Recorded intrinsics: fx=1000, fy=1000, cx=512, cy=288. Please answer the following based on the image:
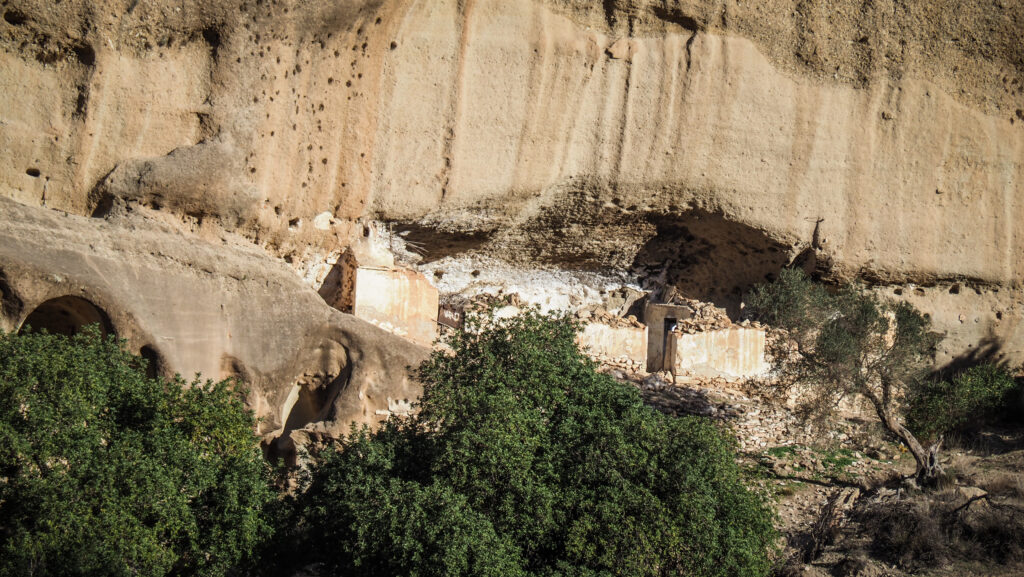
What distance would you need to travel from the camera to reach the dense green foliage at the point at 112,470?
888 cm

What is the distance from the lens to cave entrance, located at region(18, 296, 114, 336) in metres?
Result: 11.4

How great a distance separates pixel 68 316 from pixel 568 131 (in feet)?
29.2

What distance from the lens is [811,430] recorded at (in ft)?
52.2

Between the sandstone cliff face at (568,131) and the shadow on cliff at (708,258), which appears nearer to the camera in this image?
the sandstone cliff face at (568,131)

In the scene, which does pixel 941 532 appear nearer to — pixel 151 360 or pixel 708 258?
pixel 708 258

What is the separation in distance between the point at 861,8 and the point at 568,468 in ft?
40.1

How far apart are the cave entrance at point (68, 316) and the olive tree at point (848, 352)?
10.3 meters

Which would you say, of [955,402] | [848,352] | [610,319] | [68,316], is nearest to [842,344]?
[848,352]

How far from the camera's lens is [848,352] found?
1573cm

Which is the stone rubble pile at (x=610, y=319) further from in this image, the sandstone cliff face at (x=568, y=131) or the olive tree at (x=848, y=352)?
the olive tree at (x=848, y=352)

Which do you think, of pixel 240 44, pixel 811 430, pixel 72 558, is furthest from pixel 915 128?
pixel 72 558

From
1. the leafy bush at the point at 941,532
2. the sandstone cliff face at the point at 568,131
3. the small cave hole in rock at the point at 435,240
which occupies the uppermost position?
the sandstone cliff face at the point at 568,131

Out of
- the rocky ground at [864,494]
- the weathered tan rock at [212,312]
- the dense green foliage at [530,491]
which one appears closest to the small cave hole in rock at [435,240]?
the rocky ground at [864,494]

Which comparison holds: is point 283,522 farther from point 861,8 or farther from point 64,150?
point 861,8
